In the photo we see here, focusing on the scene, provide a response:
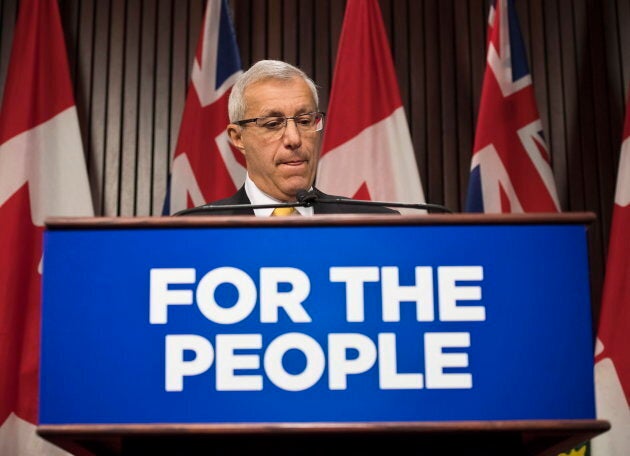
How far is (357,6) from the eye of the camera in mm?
3678

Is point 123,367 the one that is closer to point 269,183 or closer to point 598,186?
point 269,183

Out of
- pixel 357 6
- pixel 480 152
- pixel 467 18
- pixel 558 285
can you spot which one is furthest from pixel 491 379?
pixel 467 18

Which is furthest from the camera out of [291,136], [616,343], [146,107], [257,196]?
[146,107]

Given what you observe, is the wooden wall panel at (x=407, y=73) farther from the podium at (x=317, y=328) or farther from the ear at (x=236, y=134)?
the podium at (x=317, y=328)

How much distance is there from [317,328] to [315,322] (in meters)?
Result: 0.01

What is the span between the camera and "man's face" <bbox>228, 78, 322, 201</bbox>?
2.26 m

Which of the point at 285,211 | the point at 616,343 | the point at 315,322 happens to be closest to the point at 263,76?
the point at 285,211

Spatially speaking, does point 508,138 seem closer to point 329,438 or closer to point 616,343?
point 616,343

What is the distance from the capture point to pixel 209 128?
11.8ft

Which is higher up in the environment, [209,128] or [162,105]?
[162,105]

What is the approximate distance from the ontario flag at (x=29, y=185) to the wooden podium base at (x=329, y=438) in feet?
6.39

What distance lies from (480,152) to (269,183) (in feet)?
4.79

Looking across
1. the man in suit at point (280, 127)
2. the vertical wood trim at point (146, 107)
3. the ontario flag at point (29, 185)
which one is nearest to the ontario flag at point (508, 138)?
the man in suit at point (280, 127)

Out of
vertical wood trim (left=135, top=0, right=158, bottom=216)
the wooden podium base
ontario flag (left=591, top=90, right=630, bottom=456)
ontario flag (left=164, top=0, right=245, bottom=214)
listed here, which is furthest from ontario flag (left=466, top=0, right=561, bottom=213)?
the wooden podium base
